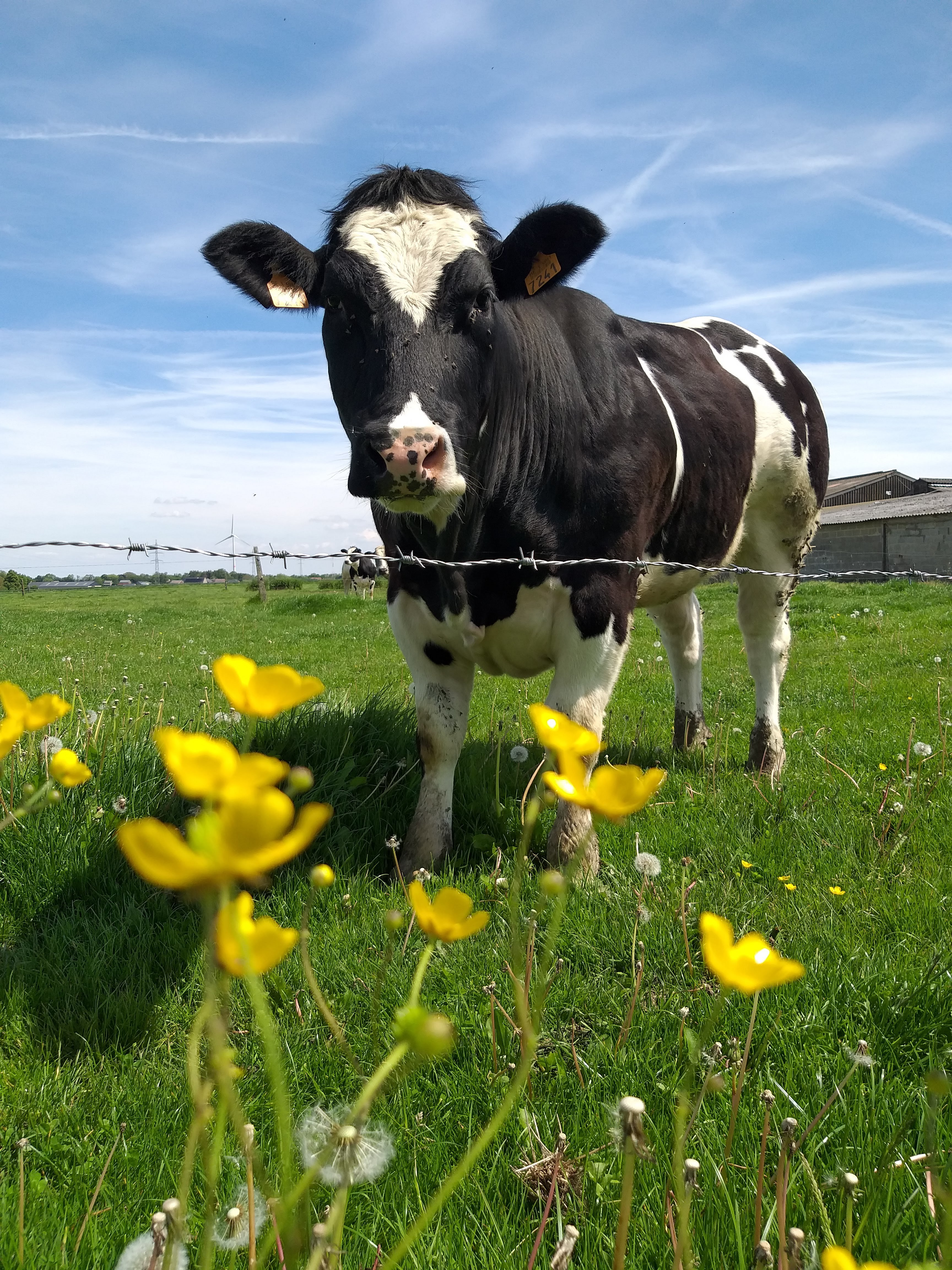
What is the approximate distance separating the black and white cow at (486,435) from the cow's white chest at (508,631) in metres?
0.01

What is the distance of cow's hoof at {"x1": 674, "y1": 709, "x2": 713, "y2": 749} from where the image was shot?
6.04m

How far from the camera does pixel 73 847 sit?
3225mm

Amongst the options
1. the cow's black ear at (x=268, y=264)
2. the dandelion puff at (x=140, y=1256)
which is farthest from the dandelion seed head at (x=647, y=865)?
the cow's black ear at (x=268, y=264)

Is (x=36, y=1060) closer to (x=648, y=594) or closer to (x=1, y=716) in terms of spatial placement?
(x=1, y=716)

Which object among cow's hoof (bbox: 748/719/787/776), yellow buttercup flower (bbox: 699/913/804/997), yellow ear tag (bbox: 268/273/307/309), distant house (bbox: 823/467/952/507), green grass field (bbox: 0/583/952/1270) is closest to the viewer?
yellow buttercup flower (bbox: 699/913/804/997)

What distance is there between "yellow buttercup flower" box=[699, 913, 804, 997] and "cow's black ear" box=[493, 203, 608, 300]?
3696 mm

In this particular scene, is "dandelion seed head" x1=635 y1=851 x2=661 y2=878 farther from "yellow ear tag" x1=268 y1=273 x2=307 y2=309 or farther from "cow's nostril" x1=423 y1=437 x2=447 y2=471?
"yellow ear tag" x1=268 y1=273 x2=307 y2=309

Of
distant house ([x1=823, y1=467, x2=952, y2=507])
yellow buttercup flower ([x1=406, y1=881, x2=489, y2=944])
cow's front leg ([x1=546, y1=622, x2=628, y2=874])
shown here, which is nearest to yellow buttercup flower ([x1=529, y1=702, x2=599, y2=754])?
yellow buttercup flower ([x1=406, y1=881, x2=489, y2=944])

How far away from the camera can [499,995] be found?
8.25ft

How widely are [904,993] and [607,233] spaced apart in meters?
3.16

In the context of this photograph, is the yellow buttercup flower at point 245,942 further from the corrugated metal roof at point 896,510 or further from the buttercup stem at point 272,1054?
the corrugated metal roof at point 896,510

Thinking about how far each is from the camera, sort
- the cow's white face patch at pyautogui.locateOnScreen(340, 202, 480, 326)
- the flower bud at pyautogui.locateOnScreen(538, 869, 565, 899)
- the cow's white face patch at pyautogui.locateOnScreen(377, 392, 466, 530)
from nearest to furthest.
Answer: the flower bud at pyautogui.locateOnScreen(538, 869, 565, 899) → the cow's white face patch at pyautogui.locateOnScreen(377, 392, 466, 530) → the cow's white face patch at pyautogui.locateOnScreen(340, 202, 480, 326)

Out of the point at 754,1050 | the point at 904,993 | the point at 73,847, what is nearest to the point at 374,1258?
the point at 754,1050

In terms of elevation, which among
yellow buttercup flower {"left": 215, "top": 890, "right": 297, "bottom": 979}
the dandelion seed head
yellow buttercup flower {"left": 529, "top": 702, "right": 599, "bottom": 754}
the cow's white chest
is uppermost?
yellow buttercup flower {"left": 529, "top": 702, "right": 599, "bottom": 754}
